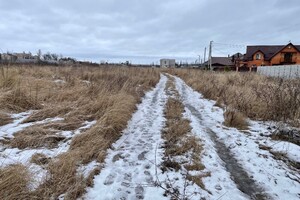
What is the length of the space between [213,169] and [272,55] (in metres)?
42.1

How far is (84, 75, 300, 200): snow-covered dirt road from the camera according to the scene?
7.75 feet

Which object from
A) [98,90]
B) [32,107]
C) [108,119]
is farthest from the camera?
[98,90]

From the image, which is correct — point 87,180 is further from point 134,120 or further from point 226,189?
point 134,120

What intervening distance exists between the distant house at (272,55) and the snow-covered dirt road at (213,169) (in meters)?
39.6

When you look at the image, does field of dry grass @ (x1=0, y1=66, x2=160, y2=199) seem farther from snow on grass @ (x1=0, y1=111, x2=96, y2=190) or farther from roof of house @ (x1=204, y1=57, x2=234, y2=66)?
roof of house @ (x1=204, y1=57, x2=234, y2=66)

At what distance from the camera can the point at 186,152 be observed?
3.34 meters

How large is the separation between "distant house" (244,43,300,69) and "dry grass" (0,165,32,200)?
139 feet

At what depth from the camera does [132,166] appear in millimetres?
2906

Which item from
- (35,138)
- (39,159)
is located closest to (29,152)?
(39,159)

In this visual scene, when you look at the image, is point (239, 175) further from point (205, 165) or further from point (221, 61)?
point (221, 61)

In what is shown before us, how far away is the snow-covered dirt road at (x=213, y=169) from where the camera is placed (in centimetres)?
236

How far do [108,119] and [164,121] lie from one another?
1485 mm

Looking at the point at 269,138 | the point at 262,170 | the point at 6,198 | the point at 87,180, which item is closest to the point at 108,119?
the point at 87,180

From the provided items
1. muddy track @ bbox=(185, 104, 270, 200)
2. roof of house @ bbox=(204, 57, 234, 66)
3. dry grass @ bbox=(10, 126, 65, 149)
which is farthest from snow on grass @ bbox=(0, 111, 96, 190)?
roof of house @ bbox=(204, 57, 234, 66)
